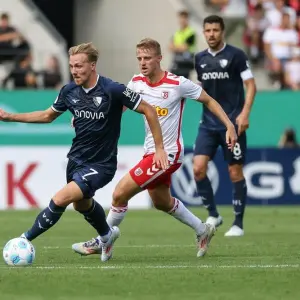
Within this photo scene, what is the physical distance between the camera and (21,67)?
2181 centimetres

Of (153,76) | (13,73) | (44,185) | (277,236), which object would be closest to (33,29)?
(13,73)

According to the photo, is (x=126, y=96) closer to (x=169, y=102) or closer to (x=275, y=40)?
(x=169, y=102)

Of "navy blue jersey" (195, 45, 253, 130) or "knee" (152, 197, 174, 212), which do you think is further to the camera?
"navy blue jersey" (195, 45, 253, 130)

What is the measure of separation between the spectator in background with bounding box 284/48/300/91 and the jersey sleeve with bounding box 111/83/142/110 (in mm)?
12692


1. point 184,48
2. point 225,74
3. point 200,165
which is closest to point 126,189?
point 200,165

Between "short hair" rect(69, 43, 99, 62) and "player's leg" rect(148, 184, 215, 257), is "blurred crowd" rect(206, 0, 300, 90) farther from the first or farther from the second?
"short hair" rect(69, 43, 99, 62)

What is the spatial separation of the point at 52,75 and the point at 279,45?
181 inches

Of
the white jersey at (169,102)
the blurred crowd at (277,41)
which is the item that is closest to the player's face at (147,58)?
the white jersey at (169,102)

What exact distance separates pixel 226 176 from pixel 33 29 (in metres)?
6.02

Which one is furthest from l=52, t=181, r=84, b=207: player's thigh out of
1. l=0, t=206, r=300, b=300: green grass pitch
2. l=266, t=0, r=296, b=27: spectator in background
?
l=266, t=0, r=296, b=27: spectator in background

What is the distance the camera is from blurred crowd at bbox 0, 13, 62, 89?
21.7 metres

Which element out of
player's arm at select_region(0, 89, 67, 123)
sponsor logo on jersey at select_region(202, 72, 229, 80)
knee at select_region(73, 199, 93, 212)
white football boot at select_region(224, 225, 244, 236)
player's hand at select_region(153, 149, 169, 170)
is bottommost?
white football boot at select_region(224, 225, 244, 236)

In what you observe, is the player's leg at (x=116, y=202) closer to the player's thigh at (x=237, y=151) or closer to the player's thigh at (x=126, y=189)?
the player's thigh at (x=126, y=189)

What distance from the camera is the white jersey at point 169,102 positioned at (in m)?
10.4
